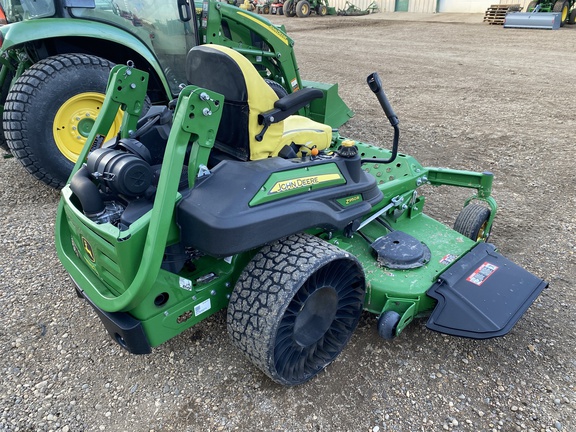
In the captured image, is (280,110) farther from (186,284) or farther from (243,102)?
(186,284)

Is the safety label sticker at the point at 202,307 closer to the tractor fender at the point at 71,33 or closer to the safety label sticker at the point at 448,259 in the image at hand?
the safety label sticker at the point at 448,259

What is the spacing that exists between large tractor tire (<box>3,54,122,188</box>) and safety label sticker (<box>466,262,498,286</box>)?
3.08 m

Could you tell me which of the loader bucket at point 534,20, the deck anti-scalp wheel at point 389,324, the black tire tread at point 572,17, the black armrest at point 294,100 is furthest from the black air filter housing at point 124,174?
the black tire tread at point 572,17

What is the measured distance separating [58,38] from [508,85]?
7644 mm

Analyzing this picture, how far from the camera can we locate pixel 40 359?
8.32 ft

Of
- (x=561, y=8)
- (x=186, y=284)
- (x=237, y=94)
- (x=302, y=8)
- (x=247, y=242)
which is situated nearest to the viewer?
(x=247, y=242)

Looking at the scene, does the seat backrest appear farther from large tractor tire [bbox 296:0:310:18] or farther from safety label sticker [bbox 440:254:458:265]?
large tractor tire [bbox 296:0:310:18]

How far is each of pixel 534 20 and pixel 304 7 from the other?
406 inches

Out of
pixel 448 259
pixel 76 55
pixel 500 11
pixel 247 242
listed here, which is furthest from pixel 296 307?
pixel 500 11

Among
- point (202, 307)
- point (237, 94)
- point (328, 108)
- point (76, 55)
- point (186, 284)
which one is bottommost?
point (328, 108)

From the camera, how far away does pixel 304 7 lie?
2195 centimetres

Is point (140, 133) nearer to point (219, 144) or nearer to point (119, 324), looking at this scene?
point (219, 144)

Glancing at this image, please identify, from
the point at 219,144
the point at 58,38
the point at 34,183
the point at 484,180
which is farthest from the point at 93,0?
the point at 484,180

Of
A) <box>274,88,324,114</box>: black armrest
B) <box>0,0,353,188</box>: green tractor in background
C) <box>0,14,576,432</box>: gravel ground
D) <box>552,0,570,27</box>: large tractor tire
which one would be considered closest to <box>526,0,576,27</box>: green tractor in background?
<box>552,0,570,27</box>: large tractor tire
